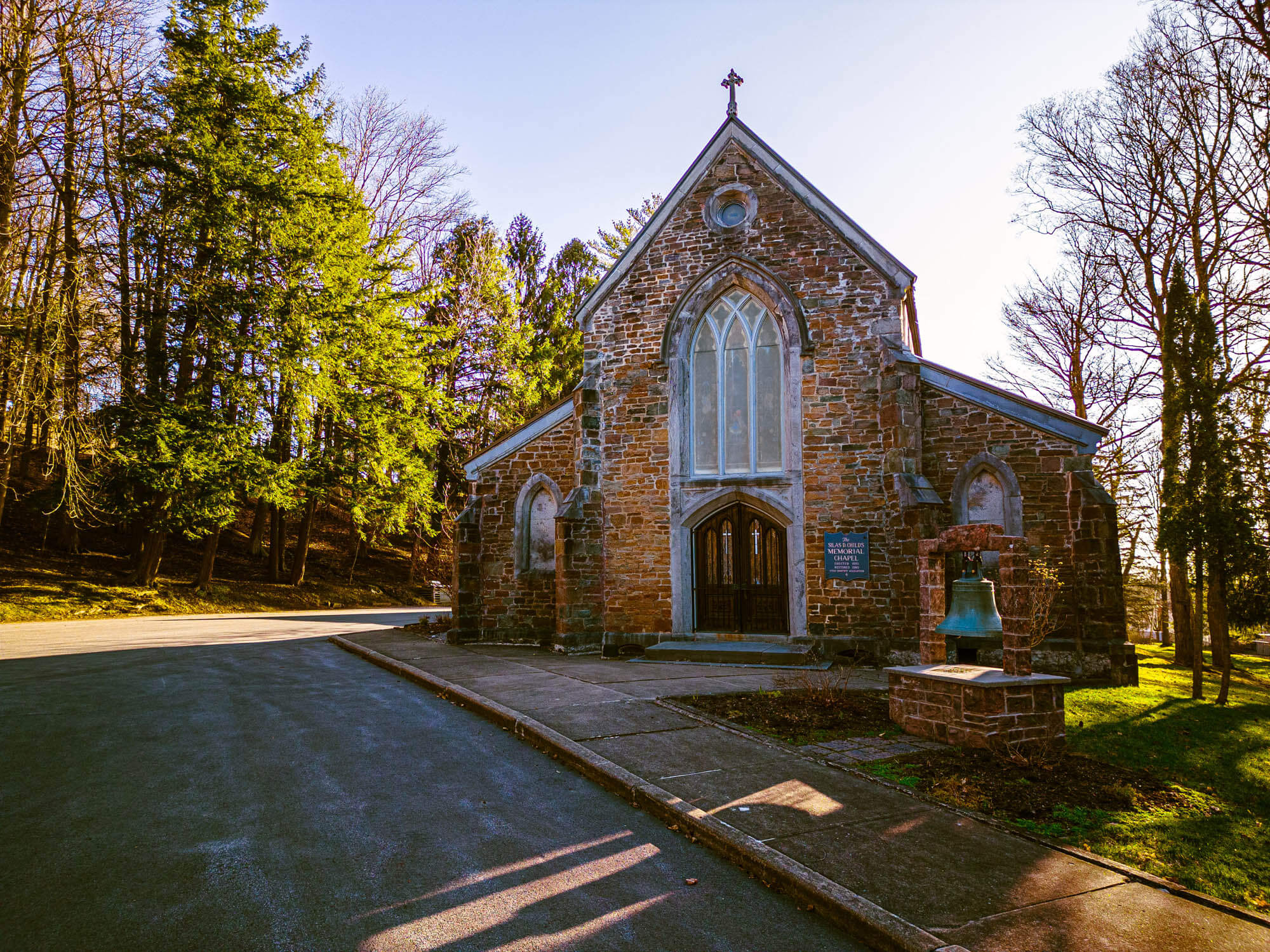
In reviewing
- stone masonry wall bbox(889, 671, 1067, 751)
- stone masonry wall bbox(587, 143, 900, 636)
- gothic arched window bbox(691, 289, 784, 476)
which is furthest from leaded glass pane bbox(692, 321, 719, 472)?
stone masonry wall bbox(889, 671, 1067, 751)

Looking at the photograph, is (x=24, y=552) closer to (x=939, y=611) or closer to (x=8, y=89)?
(x=8, y=89)

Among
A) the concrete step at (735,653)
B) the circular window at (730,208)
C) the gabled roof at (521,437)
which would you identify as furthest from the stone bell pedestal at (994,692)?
the gabled roof at (521,437)

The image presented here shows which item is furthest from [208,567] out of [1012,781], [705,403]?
[1012,781]

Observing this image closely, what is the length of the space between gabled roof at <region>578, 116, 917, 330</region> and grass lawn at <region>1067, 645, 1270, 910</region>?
8.25 metres

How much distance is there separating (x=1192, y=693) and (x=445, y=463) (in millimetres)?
26284

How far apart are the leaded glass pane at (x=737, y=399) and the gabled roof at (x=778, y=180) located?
106 inches

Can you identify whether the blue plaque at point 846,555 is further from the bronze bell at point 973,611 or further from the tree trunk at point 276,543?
→ the tree trunk at point 276,543

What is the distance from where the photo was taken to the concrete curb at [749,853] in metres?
3.85

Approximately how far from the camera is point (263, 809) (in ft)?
18.1

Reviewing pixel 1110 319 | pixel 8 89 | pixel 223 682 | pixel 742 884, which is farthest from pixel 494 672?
pixel 1110 319

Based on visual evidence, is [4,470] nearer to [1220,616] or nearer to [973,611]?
[973,611]

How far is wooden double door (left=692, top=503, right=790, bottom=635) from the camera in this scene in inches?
565

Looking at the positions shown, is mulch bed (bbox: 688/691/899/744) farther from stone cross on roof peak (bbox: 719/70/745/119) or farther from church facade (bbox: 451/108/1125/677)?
stone cross on roof peak (bbox: 719/70/745/119)

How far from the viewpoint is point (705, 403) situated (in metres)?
15.2
